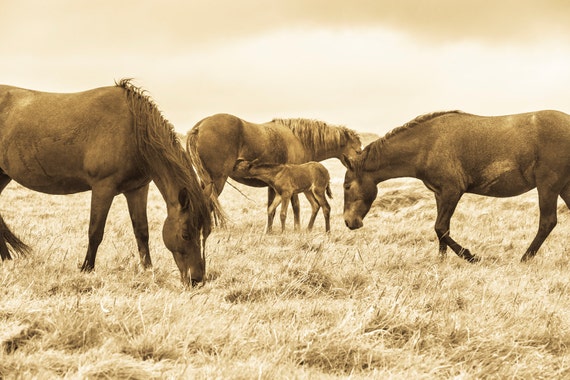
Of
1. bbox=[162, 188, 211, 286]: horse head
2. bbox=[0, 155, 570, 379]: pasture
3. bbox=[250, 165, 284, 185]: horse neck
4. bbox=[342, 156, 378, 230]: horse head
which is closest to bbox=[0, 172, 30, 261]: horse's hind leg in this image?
bbox=[0, 155, 570, 379]: pasture

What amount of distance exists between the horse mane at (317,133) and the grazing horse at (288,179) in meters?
1.00

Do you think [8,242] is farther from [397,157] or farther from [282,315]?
[397,157]

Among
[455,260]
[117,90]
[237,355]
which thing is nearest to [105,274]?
[117,90]

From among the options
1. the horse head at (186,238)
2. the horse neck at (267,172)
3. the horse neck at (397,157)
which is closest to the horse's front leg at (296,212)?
the horse neck at (267,172)

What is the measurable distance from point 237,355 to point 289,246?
480 cm

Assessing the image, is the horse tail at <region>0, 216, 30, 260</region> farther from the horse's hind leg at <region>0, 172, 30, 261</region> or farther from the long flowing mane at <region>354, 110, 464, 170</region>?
the long flowing mane at <region>354, 110, 464, 170</region>

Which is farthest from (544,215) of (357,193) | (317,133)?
(317,133)

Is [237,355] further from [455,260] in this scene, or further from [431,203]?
[431,203]

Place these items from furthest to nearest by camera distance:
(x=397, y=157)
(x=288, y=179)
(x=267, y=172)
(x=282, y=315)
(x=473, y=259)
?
(x=288, y=179) → (x=267, y=172) → (x=397, y=157) → (x=473, y=259) → (x=282, y=315)

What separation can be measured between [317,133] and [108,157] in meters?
7.60

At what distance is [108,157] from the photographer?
5891mm

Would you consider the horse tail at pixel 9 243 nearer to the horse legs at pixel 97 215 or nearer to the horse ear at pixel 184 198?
the horse legs at pixel 97 215

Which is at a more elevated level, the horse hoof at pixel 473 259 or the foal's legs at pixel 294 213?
the foal's legs at pixel 294 213

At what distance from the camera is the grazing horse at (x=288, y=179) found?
11227mm
